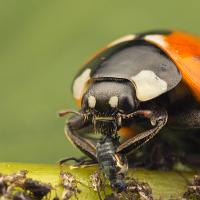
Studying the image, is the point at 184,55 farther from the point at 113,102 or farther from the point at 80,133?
the point at 80,133

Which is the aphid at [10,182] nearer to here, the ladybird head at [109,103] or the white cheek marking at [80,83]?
the ladybird head at [109,103]

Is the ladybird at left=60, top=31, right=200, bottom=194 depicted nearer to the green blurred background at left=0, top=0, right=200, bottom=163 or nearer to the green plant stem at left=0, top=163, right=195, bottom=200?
the green plant stem at left=0, top=163, right=195, bottom=200

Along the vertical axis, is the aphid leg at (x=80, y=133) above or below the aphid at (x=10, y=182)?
above

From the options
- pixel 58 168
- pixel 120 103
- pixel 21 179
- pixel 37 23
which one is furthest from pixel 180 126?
pixel 37 23

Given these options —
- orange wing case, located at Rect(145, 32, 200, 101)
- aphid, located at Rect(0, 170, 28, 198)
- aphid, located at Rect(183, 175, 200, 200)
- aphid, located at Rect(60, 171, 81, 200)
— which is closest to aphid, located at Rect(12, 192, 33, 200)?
aphid, located at Rect(0, 170, 28, 198)

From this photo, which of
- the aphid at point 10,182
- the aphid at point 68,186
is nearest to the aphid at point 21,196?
the aphid at point 10,182

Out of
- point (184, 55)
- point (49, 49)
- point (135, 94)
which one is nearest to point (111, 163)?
point (135, 94)

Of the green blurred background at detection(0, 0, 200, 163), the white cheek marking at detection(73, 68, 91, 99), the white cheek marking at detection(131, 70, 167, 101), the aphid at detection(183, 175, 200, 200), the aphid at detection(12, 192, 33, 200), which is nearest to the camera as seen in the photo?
the aphid at detection(12, 192, 33, 200)
